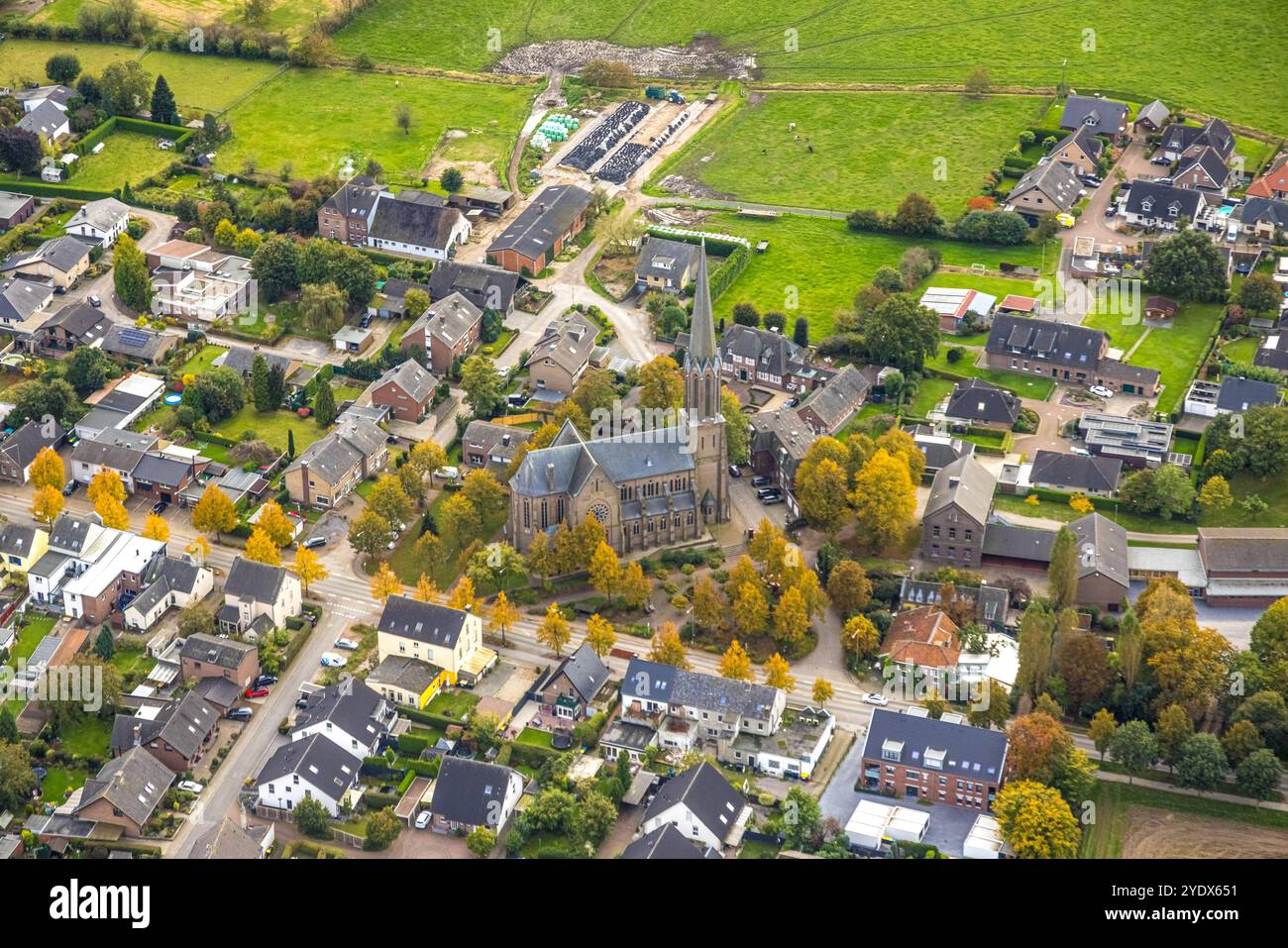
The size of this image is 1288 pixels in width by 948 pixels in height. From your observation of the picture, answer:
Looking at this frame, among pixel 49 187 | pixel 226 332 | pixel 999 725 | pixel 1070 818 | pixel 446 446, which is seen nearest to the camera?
pixel 1070 818

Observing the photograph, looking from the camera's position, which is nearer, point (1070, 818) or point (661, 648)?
point (1070, 818)

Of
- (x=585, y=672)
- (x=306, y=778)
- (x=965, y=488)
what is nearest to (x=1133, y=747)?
(x=965, y=488)

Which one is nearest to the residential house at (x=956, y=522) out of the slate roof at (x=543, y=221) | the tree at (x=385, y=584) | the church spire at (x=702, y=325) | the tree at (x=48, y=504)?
the church spire at (x=702, y=325)

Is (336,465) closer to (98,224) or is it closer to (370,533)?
(370,533)

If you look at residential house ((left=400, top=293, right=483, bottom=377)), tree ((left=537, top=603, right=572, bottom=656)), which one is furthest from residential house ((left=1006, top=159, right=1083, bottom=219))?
tree ((left=537, top=603, right=572, bottom=656))

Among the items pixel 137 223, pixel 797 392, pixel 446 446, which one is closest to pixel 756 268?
pixel 797 392

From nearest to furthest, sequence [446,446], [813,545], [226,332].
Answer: [813,545] < [446,446] < [226,332]

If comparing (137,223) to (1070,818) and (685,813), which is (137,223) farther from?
(1070,818)
